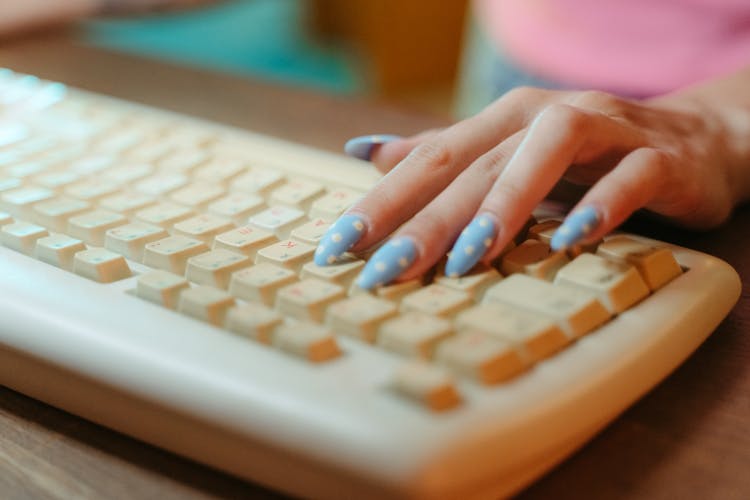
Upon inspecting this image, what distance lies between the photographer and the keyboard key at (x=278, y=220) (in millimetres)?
428

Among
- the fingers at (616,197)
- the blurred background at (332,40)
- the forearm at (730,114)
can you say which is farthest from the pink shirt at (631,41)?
the fingers at (616,197)

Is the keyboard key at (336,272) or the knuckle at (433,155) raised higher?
the knuckle at (433,155)

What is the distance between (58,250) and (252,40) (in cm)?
163

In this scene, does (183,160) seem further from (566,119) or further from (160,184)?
(566,119)

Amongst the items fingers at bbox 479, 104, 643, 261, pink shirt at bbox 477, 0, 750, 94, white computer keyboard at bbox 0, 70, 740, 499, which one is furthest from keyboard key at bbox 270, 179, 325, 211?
pink shirt at bbox 477, 0, 750, 94

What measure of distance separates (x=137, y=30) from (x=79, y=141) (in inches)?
53.4

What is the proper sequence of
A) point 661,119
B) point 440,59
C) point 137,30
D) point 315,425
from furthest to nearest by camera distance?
point 440,59 → point 137,30 → point 661,119 → point 315,425

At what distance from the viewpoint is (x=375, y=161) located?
1.69 feet

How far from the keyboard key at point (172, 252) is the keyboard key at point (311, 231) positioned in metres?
0.04

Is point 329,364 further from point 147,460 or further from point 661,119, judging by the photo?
point 661,119

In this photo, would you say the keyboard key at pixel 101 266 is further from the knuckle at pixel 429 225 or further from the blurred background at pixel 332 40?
the blurred background at pixel 332 40

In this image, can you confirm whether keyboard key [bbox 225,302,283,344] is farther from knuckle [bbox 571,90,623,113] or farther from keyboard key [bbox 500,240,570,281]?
knuckle [bbox 571,90,623,113]

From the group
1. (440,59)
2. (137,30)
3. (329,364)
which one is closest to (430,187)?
(329,364)

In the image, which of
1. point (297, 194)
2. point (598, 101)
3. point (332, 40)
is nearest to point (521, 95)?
point (598, 101)
